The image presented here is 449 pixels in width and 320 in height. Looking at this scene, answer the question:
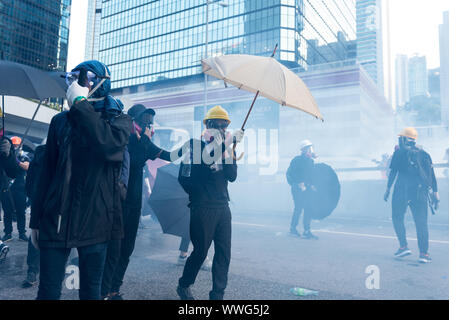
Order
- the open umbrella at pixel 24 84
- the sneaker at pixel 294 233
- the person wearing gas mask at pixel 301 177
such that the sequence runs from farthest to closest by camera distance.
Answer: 1. the person wearing gas mask at pixel 301 177
2. the sneaker at pixel 294 233
3. the open umbrella at pixel 24 84

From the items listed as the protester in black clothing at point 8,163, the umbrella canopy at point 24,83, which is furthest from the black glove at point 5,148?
the umbrella canopy at point 24,83

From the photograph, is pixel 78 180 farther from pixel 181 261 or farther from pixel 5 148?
pixel 181 261

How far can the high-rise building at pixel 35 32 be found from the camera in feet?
241

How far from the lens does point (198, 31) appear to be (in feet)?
194

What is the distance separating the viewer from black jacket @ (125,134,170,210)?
312 centimetres

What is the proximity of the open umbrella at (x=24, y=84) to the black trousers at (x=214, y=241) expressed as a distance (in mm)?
2291

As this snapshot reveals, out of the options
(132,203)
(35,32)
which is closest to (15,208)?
(132,203)

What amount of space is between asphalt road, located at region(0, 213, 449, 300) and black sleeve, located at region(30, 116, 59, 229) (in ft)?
5.69

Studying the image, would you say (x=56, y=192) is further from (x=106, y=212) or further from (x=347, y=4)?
(x=347, y=4)

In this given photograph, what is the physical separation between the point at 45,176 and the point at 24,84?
248 cm

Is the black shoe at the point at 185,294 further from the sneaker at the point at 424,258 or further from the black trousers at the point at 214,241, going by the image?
the sneaker at the point at 424,258

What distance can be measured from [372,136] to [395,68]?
13504 cm

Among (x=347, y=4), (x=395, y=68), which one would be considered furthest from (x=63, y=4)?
(x=395, y=68)

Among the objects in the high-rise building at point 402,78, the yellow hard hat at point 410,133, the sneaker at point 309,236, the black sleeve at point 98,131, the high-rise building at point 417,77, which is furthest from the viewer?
the high-rise building at point 402,78
